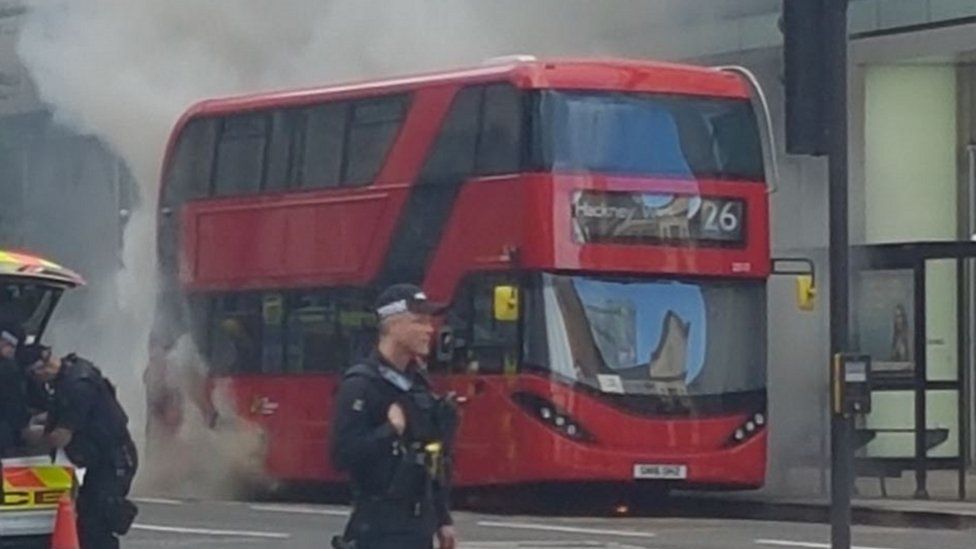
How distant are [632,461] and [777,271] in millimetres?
2588

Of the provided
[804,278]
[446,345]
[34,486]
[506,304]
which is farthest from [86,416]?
[804,278]

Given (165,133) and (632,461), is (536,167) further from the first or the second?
(165,133)

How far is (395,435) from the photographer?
383 inches

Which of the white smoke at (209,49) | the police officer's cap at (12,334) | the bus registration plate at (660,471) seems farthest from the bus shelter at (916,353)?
the police officer's cap at (12,334)

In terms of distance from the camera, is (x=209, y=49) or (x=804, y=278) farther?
(x=209, y=49)

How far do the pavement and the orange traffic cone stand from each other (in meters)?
7.19

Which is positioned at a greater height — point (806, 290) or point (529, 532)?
point (806, 290)

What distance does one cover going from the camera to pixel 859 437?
85.6ft

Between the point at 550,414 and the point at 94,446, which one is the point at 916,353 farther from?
the point at 94,446

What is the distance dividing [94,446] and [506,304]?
33.2ft

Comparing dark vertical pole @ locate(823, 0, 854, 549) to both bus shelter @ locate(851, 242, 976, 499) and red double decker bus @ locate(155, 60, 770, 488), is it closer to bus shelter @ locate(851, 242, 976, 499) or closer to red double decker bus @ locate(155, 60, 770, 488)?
red double decker bus @ locate(155, 60, 770, 488)

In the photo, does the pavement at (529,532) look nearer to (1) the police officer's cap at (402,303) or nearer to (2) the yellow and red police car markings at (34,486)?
(2) the yellow and red police car markings at (34,486)

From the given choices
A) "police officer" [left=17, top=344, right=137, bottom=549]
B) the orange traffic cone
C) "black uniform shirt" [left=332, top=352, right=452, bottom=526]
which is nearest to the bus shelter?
"police officer" [left=17, top=344, right=137, bottom=549]

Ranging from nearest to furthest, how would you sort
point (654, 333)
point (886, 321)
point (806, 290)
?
point (654, 333), point (806, 290), point (886, 321)
